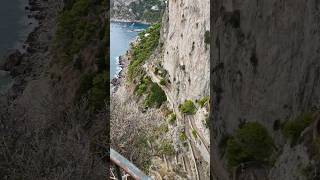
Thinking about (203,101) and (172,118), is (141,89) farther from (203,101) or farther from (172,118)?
(203,101)

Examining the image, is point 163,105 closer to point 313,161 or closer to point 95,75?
point 313,161

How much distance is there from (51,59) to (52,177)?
470 mm

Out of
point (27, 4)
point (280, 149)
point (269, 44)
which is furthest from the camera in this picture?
point (269, 44)

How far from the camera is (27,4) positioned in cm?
190

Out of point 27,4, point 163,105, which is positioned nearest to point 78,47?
point 27,4

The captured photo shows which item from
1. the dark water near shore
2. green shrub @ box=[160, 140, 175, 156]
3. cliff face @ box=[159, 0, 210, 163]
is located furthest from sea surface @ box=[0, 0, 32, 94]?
cliff face @ box=[159, 0, 210, 163]

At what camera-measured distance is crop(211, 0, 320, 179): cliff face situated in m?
5.53

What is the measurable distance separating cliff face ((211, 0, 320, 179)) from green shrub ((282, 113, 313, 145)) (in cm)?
17

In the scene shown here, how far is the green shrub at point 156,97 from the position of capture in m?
10.3

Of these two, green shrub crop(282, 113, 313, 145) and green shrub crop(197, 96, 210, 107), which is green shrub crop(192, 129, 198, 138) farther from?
green shrub crop(282, 113, 313, 145)

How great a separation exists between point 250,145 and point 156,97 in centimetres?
512

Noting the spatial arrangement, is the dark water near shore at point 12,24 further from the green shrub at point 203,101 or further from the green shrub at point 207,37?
the green shrub at point 207,37

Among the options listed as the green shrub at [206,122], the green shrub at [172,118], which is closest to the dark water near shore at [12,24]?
the green shrub at [206,122]

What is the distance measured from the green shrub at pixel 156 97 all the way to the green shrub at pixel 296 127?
16.5ft
